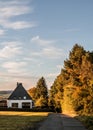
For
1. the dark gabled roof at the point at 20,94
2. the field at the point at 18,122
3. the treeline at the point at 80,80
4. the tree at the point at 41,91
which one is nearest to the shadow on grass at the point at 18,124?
the field at the point at 18,122

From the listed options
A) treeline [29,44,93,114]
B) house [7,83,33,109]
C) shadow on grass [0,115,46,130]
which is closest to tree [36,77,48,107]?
house [7,83,33,109]

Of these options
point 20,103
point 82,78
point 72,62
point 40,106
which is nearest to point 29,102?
point 20,103

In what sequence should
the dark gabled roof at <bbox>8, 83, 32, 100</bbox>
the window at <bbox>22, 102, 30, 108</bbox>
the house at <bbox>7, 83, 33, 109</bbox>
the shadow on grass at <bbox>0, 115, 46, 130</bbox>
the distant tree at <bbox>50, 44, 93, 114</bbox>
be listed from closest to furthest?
the shadow on grass at <bbox>0, 115, 46, 130</bbox> < the distant tree at <bbox>50, 44, 93, 114</bbox> < the house at <bbox>7, 83, 33, 109</bbox> < the window at <bbox>22, 102, 30, 108</bbox> < the dark gabled roof at <bbox>8, 83, 32, 100</bbox>

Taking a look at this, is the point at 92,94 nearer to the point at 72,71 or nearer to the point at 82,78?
the point at 82,78

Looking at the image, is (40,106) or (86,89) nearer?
(86,89)

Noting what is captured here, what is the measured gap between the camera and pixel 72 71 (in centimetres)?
7281

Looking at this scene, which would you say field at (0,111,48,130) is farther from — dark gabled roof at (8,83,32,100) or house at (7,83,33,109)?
dark gabled roof at (8,83,32,100)

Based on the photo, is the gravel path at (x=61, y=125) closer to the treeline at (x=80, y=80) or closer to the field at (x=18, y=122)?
the field at (x=18, y=122)

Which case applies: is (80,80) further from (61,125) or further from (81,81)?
(61,125)

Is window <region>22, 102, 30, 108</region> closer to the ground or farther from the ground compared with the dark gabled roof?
closer to the ground

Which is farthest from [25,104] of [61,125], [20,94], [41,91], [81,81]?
[61,125]

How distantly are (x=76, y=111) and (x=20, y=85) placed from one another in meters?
83.8

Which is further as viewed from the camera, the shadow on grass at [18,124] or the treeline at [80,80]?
the treeline at [80,80]

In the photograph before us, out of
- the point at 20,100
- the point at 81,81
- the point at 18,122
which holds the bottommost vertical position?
the point at 18,122
